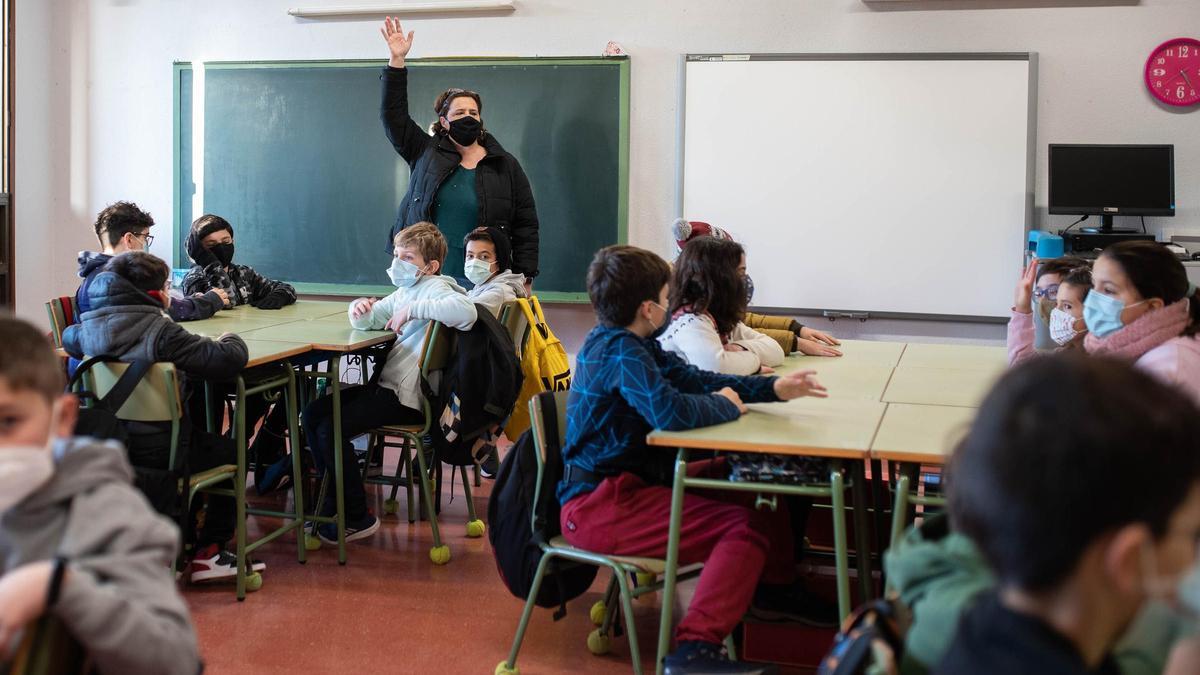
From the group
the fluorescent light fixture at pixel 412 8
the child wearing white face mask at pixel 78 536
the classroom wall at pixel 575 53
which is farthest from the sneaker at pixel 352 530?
the fluorescent light fixture at pixel 412 8

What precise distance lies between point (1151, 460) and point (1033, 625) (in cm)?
16

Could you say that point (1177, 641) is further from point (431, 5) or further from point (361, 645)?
point (431, 5)

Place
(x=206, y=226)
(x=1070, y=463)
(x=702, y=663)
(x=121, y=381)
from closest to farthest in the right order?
1. (x=1070, y=463)
2. (x=702, y=663)
3. (x=121, y=381)
4. (x=206, y=226)

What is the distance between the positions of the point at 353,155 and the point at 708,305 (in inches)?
137

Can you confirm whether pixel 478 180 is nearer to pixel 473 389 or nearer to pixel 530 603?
pixel 473 389

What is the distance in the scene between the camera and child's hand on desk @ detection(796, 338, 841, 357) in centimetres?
390

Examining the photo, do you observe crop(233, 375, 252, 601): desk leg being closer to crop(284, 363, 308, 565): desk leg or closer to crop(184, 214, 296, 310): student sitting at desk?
crop(284, 363, 308, 565): desk leg

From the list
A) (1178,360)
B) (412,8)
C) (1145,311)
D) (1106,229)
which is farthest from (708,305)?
(412,8)

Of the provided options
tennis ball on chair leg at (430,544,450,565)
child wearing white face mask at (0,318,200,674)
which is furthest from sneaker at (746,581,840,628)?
child wearing white face mask at (0,318,200,674)

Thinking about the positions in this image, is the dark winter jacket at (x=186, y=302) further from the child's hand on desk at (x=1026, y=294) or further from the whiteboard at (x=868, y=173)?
the child's hand on desk at (x=1026, y=294)

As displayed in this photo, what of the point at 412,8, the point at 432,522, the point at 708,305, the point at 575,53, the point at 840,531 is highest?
the point at 412,8

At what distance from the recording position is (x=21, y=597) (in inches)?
45.7

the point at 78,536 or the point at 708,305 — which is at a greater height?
the point at 708,305

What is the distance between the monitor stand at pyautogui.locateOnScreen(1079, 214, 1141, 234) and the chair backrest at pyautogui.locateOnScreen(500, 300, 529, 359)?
8.71 feet
